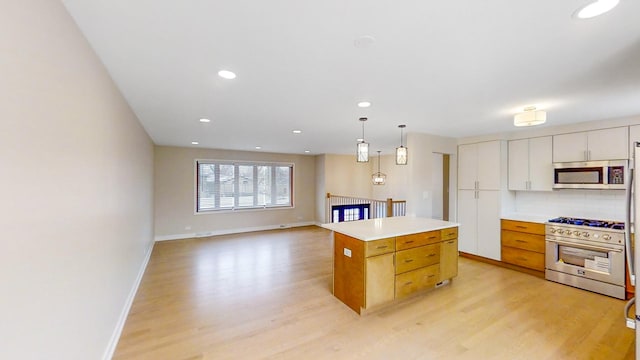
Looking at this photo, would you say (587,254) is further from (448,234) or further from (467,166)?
(467,166)

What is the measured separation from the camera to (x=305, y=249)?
18.9 feet

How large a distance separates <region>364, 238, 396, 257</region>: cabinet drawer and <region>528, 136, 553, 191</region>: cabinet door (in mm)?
3140

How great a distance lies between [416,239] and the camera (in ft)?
11.0

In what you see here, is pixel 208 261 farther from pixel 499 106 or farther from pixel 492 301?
pixel 499 106

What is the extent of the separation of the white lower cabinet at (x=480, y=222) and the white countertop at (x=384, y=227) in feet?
5.33

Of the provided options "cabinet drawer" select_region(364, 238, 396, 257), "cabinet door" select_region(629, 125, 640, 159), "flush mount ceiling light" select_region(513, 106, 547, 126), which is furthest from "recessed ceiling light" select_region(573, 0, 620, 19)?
"cabinet door" select_region(629, 125, 640, 159)

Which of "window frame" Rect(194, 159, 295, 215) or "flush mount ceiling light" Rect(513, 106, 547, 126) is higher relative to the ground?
"flush mount ceiling light" Rect(513, 106, 547, 126)

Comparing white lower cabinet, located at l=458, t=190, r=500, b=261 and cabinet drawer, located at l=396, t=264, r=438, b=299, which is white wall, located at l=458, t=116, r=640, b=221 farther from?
cabinet drawer, located at l=396, t=264, r=438, b=299

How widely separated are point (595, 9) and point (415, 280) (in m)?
2.96

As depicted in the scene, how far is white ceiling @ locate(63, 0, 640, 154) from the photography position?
139 cm

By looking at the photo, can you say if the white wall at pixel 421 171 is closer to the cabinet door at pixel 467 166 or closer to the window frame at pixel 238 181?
the cabinet door at pixel 467 166

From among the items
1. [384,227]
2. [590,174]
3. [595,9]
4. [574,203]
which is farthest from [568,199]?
[595,9]

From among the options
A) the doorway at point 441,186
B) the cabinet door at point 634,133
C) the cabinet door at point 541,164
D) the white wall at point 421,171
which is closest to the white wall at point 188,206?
the doorway at point 441,186

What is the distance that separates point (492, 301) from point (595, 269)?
1.68 m
